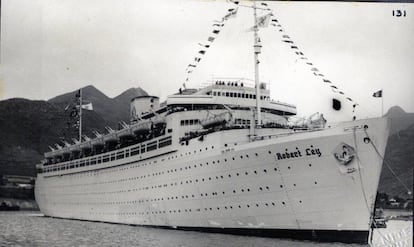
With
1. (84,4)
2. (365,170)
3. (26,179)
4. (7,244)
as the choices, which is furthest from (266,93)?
(26,179)

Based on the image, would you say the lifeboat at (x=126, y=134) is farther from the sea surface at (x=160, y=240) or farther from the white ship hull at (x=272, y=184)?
the sea surface at (x=160, y=240)

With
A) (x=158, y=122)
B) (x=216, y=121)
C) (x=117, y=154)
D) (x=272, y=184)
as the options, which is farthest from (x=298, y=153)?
(x=117, y=154)

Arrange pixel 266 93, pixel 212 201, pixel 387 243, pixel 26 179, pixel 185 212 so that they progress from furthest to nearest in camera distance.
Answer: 1. pixel 26 179
2. pixel 266 93
3. pixel 185 212
4. pixel 212 201
5. pixel 387 243

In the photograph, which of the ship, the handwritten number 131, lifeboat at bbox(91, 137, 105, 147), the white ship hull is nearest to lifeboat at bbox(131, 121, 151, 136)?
the ship

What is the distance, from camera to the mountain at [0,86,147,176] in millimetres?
24892

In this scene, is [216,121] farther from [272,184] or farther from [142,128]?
[142,128]

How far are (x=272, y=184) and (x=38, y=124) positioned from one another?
818 inches

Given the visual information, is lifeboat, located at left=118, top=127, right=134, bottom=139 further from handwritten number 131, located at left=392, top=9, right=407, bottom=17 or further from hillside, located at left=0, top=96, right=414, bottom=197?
handwritten number 131, located at left=392, top=9, right=407, bottom=17

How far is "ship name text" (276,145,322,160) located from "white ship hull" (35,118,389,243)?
3 centimetres

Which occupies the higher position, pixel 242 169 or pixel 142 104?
pixel 142 104

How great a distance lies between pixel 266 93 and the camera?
24.7m

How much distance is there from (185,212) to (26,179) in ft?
119

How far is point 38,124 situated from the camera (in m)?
33.2

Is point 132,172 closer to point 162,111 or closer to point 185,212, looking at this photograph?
point 162,111
